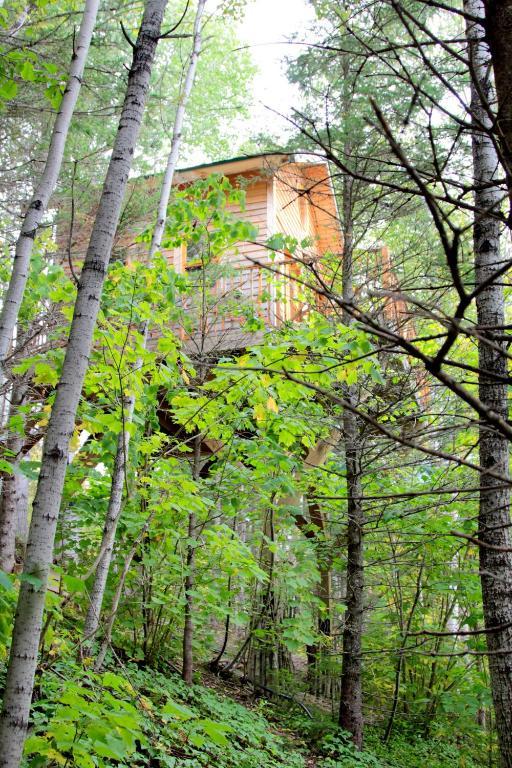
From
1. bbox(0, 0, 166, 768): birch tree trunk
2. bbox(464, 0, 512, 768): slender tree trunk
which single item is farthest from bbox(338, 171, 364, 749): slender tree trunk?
bbox(0, 0, 166, 768): birch tree trunk

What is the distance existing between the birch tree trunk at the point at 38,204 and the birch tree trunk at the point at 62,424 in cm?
109

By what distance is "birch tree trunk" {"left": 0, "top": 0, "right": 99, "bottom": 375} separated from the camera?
3.35 metres

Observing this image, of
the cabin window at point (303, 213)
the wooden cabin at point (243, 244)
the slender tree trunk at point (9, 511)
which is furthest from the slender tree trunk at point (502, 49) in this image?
the cabin window at point (303, 213)

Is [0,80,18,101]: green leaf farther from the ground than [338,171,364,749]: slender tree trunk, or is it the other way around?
[0,80,18,101]: green leaf

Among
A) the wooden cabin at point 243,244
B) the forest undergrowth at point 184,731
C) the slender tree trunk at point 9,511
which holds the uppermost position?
the wooden cabin at point 243,244

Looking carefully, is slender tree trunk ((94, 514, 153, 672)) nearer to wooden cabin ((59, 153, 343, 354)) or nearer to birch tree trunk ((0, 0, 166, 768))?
birch tree trunk ((0, 0, 166, 768))

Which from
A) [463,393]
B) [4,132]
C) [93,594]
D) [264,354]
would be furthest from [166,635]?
[4,132]

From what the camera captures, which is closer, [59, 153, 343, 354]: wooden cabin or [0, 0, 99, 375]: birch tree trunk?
[0, 0, 99, 375]: birch tree trunk

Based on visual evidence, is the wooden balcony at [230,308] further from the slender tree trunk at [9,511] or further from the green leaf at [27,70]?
the slender tree trunk at [9,511]

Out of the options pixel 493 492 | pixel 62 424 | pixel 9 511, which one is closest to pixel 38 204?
pixel 62 424

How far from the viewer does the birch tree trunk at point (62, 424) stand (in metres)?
1.96

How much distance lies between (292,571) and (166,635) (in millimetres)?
1377

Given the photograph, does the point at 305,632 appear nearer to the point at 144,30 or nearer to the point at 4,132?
the point at 144,30

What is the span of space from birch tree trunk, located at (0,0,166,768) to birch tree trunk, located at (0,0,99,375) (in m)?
1.09
